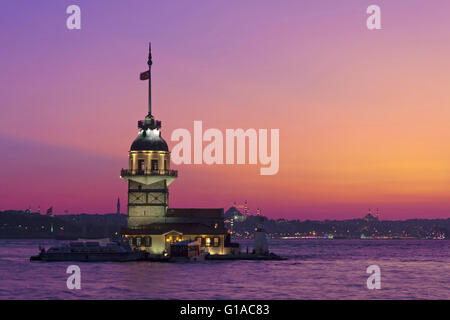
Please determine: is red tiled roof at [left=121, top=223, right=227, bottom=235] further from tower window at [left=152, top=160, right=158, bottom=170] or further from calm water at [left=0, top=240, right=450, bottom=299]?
calm water at [left=0, top=240, right=450, bottom=299]

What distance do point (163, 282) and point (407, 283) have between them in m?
26.7

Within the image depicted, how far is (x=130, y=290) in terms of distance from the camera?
212ft

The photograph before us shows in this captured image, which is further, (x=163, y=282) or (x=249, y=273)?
(x=249, y=273)

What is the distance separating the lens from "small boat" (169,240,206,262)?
104 metres

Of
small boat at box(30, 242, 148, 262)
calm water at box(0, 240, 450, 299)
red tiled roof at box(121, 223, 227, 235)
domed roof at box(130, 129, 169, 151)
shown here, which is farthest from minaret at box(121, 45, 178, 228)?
calm water at box(0, 240, 450, 299)

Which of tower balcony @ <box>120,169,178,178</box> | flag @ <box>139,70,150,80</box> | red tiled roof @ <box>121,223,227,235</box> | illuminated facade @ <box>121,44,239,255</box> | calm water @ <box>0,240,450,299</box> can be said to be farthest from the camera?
flag @ <box>139,70,150,80</box>

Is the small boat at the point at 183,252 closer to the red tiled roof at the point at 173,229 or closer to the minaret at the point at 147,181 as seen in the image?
the red tiled roof at the point at 173,229

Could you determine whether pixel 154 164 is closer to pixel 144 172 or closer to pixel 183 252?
pixel 144 172

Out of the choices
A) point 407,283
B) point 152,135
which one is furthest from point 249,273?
point 152,135

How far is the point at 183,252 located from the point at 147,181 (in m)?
15.1

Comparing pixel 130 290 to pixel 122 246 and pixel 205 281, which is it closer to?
pixel 205 281

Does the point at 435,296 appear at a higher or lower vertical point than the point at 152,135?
lower

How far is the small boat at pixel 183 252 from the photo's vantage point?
103938 millimetres
